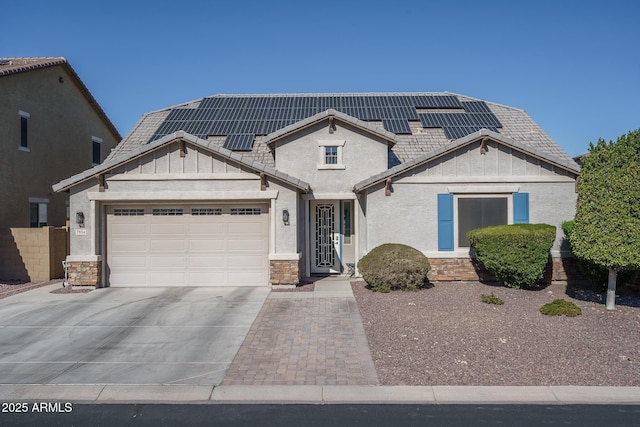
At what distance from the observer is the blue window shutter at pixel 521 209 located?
42.4ft

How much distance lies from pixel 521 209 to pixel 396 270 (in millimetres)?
4197

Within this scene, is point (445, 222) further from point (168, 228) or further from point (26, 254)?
point (26, 254)

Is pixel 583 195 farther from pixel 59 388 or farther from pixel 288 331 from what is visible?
pixel 59 388

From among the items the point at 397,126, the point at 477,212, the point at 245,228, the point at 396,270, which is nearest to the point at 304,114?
the point at 397,126

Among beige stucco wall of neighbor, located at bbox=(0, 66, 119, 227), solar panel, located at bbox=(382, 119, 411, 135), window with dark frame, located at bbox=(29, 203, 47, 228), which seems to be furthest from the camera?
window with dark frame, located at bbox=(29, 203, 47, 228)

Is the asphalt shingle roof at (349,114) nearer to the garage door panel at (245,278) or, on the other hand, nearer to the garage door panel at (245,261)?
the garage door panel at (245,261)

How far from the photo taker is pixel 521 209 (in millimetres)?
12922

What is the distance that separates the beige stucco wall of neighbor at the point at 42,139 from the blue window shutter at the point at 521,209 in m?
16.6

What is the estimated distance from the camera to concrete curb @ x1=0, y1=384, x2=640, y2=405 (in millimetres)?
5645

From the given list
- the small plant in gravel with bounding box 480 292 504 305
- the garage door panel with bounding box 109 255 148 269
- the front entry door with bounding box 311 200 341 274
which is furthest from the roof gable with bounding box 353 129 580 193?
the garage door panel with bounding box 109 255 148 269

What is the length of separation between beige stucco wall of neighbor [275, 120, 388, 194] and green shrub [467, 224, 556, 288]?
405cm

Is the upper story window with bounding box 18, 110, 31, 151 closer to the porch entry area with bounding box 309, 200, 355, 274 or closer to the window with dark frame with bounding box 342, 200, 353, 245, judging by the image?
the porch entry area with bounding box 309, 200, 355, 274
